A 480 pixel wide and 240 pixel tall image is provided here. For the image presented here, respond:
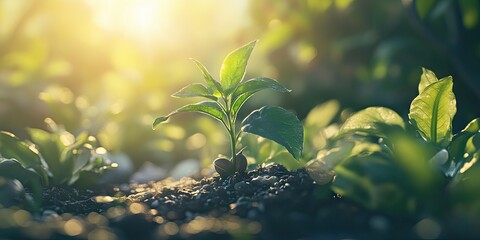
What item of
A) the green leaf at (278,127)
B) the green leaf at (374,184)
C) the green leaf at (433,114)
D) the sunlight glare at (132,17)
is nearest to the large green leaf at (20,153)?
the green leaf at (278,127)

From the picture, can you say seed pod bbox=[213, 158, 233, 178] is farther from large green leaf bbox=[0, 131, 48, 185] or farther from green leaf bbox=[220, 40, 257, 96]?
large green leaf bbox=[0, 131, 48, 185]

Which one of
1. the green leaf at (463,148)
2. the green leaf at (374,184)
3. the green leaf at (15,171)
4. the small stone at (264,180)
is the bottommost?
the green leaf at (374,184)

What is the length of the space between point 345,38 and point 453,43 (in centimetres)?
116

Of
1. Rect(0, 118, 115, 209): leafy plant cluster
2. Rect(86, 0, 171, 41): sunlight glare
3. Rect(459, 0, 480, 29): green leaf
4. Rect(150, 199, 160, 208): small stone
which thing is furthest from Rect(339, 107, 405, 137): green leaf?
Rect(86, 0, 171, 41): sunlight glare

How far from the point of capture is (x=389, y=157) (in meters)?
1.30

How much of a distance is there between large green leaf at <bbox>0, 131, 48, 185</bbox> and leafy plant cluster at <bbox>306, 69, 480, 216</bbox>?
73 cm

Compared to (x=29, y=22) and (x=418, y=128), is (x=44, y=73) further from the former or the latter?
(x=418, y=128)

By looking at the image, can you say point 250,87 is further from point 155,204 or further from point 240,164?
point 155,204

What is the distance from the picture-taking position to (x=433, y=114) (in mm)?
1479

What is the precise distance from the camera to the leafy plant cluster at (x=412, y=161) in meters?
1.12

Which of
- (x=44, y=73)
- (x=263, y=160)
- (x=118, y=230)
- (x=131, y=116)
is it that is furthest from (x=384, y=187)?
(x=44, y=73)

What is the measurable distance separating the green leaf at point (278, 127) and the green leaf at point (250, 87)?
6 centimetres

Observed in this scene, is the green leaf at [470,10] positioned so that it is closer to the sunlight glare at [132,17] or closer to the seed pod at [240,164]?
the seed pod at [240,164]

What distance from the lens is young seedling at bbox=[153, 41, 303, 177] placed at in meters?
1.39
